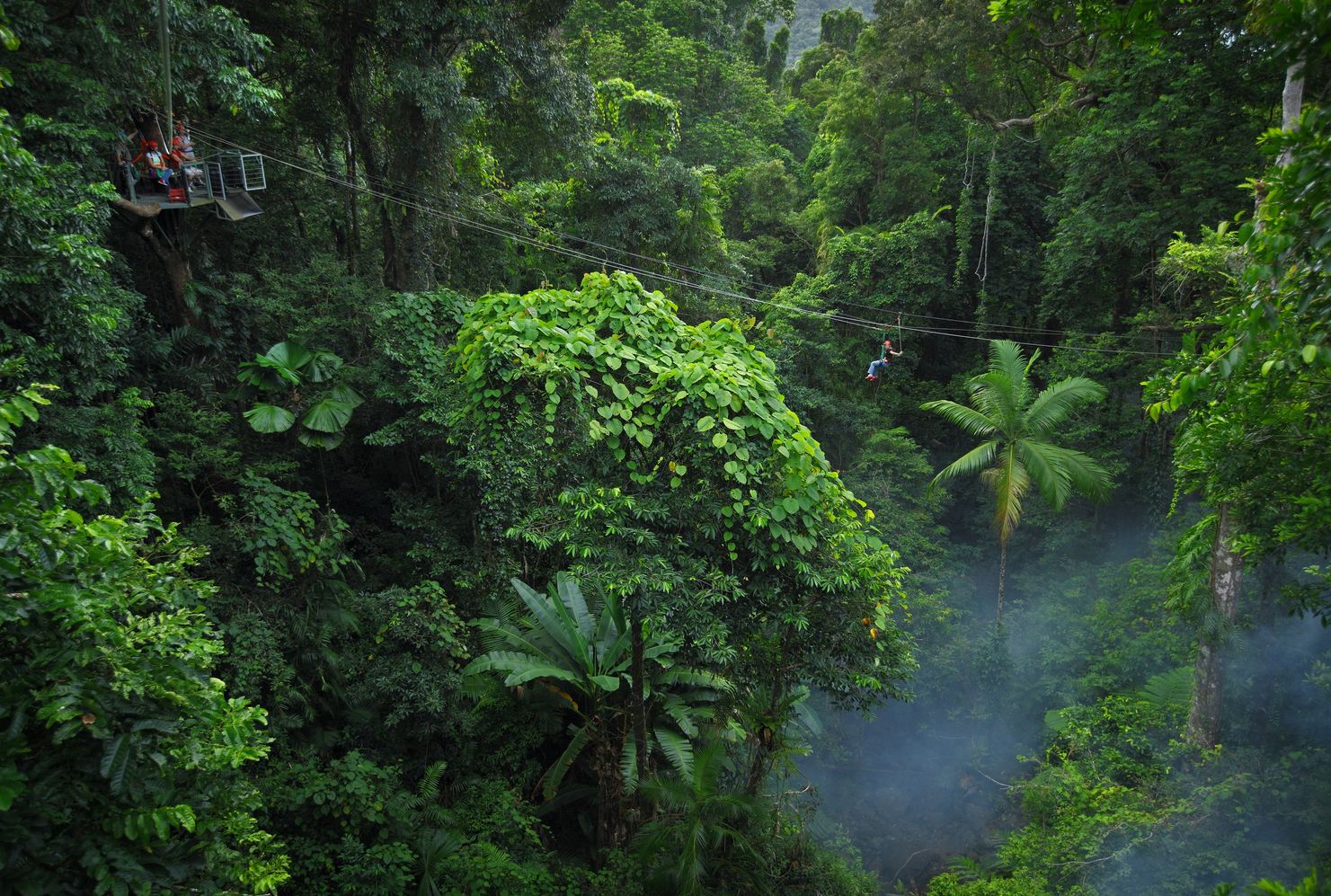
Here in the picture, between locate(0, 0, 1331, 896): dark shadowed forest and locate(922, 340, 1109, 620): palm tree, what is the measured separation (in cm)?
14

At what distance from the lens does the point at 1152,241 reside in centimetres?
1402

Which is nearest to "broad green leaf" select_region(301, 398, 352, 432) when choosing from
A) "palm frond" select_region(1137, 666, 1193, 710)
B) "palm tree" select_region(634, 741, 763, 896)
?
"palm tree" select_region(634, 741, 763, 896)

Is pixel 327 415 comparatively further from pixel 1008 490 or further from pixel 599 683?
pixel 1008 490

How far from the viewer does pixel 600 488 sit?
5.88m

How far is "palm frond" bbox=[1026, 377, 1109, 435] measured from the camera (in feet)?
43.6

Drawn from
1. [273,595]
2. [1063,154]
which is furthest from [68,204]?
[1063,154]

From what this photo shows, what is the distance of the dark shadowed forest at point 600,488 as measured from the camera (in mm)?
3893

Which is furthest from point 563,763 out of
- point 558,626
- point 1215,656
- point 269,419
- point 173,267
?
point 1215,656

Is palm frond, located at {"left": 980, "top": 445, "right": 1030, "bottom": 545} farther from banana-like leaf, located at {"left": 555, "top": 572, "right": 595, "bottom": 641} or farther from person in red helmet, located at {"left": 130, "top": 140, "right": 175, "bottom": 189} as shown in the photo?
person in red helmet, located at {"left": 130, "top": 140, "right": 175, "bottom": 189}

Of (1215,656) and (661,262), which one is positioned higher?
(661,262)

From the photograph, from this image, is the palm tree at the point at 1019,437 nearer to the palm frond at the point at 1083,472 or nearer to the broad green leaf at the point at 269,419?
the palm frond at the point at 1083,472

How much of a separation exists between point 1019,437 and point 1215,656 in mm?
5063

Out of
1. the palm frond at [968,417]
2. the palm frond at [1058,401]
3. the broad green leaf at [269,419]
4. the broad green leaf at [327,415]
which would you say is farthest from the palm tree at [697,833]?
the palm frond at [1058,401]

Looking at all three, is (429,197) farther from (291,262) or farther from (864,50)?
(864,50)
